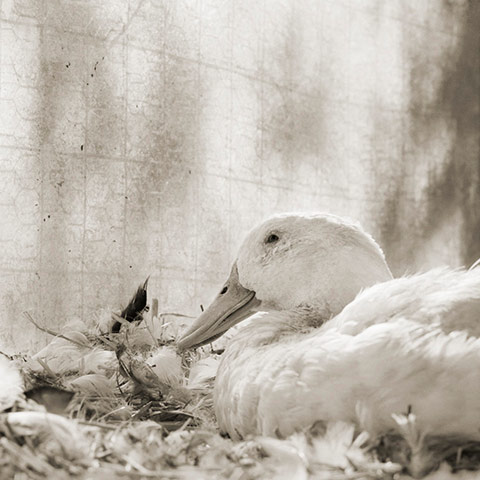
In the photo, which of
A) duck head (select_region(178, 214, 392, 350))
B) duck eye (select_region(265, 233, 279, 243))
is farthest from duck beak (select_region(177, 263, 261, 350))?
duck eye (select_region(265, 233, 279, 243))

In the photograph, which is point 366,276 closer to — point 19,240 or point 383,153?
point 19,240

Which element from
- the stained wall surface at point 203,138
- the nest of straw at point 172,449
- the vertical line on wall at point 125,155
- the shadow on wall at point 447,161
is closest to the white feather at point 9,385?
the nest of straw at point 172,449

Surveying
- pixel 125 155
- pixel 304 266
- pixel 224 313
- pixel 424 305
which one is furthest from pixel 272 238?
pixel 125 155

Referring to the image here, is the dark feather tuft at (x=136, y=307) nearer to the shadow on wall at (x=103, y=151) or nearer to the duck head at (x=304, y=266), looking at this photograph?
the shadow on wall at (x=103, y=151)

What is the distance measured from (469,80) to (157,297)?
152cm

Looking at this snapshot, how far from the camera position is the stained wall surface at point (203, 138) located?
2162 mm

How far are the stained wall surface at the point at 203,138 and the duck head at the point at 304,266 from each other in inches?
19.7

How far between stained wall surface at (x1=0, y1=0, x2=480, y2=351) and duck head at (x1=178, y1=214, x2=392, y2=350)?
50 cm

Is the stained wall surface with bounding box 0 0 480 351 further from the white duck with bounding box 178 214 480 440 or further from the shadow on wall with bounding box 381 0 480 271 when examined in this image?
the white duck with bounding box 178 214 480 440

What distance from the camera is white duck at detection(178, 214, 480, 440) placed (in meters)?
1.34

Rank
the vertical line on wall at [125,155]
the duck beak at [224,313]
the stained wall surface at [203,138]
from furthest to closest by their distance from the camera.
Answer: the vertical line on wall at [125,155] < the stained wall surface at [203,138] < the duck beak at [224,313]

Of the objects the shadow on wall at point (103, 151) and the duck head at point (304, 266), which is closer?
the duck head at point (304, 266)

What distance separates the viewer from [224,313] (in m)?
1.96

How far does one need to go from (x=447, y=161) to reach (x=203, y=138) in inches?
42.4
